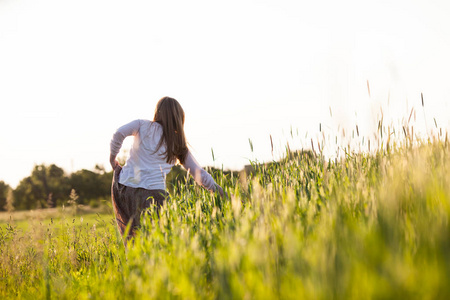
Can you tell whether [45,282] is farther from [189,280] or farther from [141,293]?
[189,280]

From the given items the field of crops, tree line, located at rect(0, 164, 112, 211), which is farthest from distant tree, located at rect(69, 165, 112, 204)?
the field of crops

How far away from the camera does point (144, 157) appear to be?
4.63m

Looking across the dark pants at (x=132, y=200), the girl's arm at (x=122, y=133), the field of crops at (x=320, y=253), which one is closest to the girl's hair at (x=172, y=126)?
the girl's arm at (x=122, y=133)

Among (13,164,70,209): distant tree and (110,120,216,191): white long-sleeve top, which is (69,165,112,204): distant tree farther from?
(110,120,216,191): white long-sleeve top

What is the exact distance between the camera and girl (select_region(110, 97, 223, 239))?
4.62 meters

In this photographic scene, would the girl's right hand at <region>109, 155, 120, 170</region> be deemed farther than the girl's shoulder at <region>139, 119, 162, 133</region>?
Yes

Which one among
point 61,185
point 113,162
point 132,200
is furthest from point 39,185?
point 132,200

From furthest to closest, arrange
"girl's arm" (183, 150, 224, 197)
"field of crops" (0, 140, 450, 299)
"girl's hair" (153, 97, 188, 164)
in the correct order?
"girl's hair" (153, 97, 188, 164) → "girl's arm" (183, 150, 224, 197) → "field of crops" (0, 140, 450, 299)

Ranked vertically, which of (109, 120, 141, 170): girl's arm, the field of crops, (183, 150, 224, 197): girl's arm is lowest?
the field of crops

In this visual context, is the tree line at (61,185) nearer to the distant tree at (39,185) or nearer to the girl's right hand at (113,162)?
the distant tree at (39,185)

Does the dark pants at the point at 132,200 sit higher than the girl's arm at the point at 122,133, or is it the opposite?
the girl's arm at the point at 122,133

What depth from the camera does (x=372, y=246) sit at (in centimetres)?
169

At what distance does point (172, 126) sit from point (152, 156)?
17.6 inches

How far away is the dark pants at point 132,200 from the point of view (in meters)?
4.64
